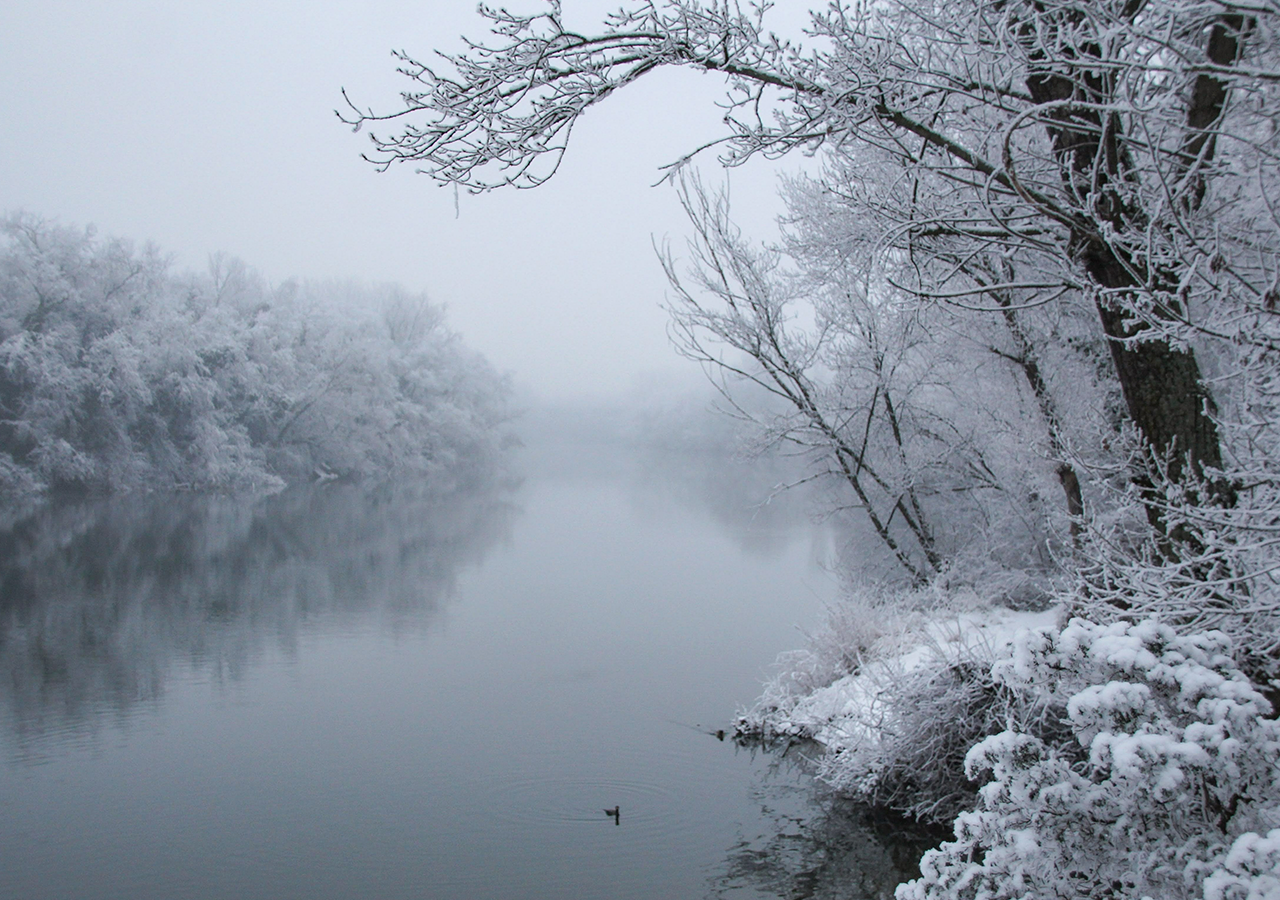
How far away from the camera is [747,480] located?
157 ft

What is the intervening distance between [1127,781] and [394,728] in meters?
7.92

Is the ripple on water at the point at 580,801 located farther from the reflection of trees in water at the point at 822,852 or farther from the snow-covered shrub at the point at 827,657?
the snow-covered shrub at the point at 827,657

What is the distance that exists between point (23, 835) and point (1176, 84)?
8.35 metres

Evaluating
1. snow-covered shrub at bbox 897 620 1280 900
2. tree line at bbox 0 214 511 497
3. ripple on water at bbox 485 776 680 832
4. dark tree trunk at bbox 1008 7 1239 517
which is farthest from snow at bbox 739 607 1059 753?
tree line at bbox 0 214 511 497

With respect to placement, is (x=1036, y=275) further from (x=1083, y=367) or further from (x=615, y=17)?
(x=615, y=17)

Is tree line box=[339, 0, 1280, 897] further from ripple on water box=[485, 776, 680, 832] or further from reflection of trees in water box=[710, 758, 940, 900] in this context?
ripple on water box=[485, 776, 680, 832]

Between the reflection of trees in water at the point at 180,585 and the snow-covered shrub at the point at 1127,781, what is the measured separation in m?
8.82

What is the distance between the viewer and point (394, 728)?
9828 mm

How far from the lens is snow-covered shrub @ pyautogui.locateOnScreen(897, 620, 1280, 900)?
317 cm

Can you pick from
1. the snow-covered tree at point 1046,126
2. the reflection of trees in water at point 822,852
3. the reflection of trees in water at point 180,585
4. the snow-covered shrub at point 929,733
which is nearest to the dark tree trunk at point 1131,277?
the snow-covered tree at point 1046,126

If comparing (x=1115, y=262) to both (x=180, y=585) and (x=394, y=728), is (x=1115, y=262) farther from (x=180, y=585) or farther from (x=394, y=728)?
(x=180, y=585)

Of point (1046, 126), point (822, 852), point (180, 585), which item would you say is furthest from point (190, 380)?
point (1046, 126)

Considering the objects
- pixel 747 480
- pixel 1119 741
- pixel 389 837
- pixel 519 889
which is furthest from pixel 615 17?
pixel 747 480

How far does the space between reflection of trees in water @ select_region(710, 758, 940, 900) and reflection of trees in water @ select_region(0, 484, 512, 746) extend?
6.61 metres
